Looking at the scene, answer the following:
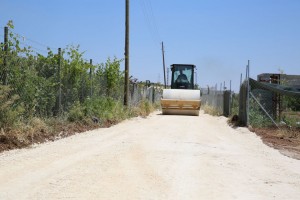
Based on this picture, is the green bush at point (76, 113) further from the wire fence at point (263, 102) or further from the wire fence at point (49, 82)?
the wire fence at point (263, 102)

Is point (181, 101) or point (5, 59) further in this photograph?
point (181, 101)

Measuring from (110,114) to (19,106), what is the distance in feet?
27.8

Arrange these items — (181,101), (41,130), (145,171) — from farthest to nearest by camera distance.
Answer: (181,101), (41,130), (145,171)

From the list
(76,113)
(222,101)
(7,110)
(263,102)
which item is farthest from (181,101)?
(7,110)

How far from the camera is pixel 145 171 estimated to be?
8.34 meters

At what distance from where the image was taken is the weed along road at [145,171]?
678 cm

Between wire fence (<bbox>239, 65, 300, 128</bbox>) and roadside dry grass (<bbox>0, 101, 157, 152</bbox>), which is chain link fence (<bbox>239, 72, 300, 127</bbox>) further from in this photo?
roadside dry grass (<bbox>0, 101, 157, 152</bbox>)

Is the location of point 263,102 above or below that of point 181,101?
above

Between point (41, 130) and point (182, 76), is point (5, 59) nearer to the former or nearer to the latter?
point (41, 130)

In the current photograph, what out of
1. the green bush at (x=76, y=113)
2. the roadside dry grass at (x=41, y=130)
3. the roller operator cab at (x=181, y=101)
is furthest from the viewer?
the roller operator cab at (x=181, y=101)

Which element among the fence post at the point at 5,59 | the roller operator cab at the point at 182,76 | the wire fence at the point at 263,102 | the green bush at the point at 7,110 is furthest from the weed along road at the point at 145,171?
the roller operator cab at the point at 182,76

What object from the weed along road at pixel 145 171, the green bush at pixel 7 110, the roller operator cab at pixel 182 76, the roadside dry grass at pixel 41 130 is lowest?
the weed along road at pixel 145 171

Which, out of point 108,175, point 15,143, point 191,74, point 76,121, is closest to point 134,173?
point 108,175

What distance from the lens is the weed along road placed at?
267 inches
